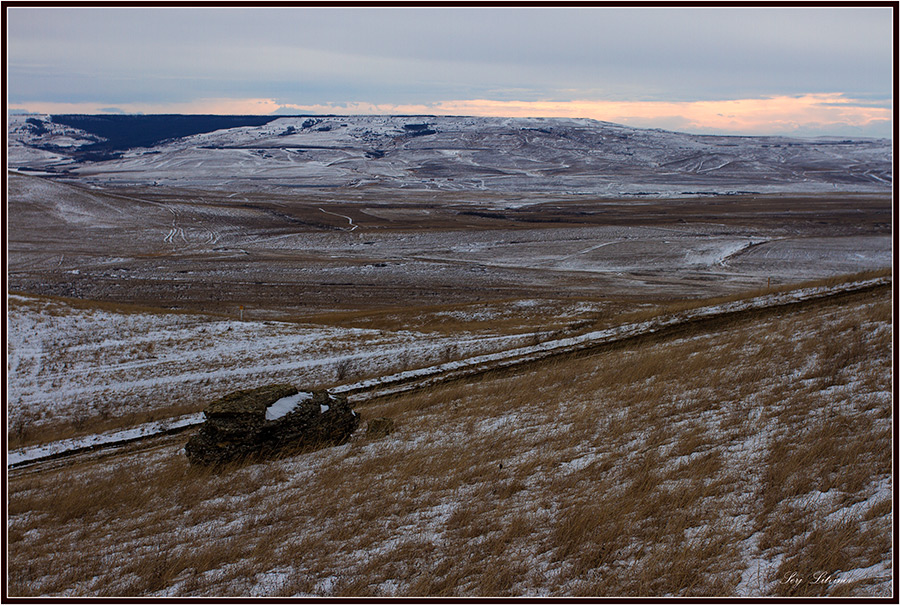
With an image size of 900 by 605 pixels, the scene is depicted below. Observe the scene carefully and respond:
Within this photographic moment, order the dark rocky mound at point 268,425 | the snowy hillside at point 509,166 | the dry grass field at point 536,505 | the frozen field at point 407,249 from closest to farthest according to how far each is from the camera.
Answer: the dry grass field at point 536,505 < the dark rocky mound at point 268,425 < the frozen field at point 407,249 < the snowy hillside at point 509,166

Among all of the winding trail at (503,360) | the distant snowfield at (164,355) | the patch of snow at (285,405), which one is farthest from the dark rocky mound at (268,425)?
the distant snowfield at (164,355)

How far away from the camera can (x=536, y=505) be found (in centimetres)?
611

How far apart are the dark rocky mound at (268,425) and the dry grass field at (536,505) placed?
36 centimetres

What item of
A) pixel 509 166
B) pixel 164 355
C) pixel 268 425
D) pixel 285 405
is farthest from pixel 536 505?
pixel 509 166

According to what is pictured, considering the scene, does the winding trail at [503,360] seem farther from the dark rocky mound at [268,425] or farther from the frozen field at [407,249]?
the frozen field at [407,249]

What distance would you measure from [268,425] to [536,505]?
4265 millimetres

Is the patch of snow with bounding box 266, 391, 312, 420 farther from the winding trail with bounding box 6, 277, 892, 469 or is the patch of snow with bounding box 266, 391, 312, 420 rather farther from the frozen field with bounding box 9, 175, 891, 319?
the frozen field with bounding box 9, 175, 891, 319

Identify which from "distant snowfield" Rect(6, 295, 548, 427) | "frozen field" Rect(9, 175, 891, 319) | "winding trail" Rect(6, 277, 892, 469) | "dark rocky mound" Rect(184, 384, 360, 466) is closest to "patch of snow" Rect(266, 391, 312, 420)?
"dark rocky mound" Rect(184, 384, 360, 466)

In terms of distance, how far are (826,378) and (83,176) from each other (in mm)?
164613

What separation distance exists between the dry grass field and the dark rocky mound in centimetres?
36

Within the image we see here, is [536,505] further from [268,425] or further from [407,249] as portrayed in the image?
[407,249]

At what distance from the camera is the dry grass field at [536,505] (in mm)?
5004

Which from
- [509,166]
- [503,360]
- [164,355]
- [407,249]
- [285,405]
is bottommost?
[164,355]

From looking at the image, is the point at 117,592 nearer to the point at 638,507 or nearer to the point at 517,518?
the point at 517,518
